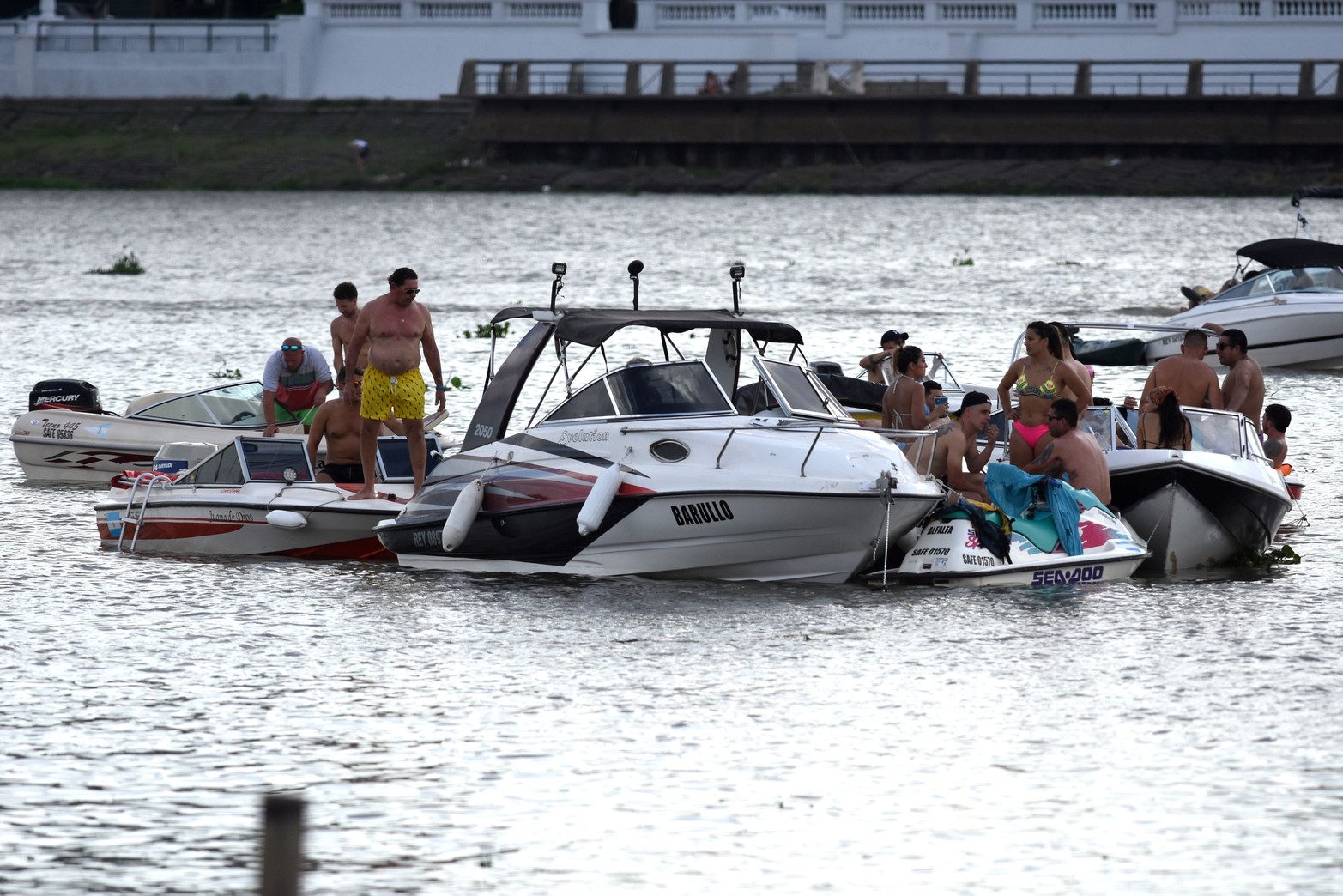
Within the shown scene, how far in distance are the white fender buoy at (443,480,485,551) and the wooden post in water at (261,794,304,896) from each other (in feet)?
29.0

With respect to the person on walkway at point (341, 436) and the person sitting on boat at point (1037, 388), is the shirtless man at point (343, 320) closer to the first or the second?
→ the person on walkway at point (341, 436)

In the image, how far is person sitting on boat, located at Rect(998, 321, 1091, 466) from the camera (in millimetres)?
15469

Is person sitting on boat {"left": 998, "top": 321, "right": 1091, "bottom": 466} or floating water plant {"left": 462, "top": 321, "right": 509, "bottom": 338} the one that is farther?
floating water plant {"left": 462, "top": 321, "right": 509, "bottom": 338}

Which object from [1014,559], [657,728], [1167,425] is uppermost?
[1167,425]

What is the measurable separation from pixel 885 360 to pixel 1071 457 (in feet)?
15.3

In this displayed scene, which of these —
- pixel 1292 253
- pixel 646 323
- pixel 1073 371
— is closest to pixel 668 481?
pixel 646 323

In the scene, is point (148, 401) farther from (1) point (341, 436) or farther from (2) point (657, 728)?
(2) point (657, 728)

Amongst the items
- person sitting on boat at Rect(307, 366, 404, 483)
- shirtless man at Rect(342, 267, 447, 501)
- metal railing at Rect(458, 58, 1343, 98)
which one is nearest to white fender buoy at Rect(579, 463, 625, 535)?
shirtless man at Rect(342, 267, 447, 501)

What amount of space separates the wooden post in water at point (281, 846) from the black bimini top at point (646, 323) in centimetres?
934

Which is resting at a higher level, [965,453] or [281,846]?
[965,453]

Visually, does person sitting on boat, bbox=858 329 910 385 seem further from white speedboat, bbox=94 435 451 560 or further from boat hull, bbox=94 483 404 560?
boat hull, bbox=94 483 404 560

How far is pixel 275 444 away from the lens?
16.9m

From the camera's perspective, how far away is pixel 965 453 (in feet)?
50.9

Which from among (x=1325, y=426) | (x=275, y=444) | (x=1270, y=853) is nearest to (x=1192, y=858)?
(x=1270, y=853)
